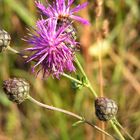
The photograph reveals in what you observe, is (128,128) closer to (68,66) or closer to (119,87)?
(119,87)

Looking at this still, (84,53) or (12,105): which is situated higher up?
(84,53)

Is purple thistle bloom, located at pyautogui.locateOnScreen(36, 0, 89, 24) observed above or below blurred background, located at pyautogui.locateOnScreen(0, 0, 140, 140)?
above

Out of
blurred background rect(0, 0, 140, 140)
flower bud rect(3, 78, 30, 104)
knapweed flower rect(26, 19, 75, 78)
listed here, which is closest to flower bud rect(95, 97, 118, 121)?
knapweed flower rect(26, 19, 75, 78)

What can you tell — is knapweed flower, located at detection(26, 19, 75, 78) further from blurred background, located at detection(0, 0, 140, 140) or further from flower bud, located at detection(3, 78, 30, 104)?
blurred background, located at detection(0, 0, 140, 140)

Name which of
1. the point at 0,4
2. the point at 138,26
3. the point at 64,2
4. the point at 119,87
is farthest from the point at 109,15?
the point at 64,2

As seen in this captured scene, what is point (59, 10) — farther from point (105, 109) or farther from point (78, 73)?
point (78, 73)

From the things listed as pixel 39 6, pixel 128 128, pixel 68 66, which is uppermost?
pixel 39 6
